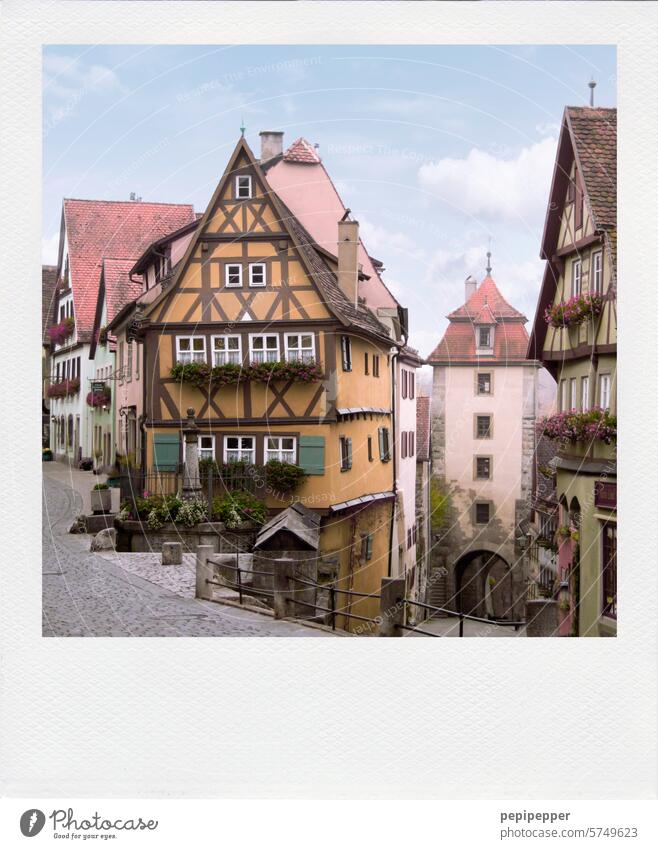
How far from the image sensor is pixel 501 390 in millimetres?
6840

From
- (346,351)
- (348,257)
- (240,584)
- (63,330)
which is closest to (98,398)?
(63,330)

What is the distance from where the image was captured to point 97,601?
662 centimetres

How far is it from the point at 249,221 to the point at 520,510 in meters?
2.12

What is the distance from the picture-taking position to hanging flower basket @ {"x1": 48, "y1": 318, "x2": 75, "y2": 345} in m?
6.66

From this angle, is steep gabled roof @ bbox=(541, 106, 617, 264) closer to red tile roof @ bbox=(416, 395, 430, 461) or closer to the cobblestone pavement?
red tile roof @ bbox=(416, 395, 430, 461)

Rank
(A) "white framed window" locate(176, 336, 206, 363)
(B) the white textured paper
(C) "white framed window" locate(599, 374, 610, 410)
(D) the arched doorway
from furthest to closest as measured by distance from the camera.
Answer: (A) "white framed window" locate(176, 336, 206, 363)
(C) "white framed window" locate(599, 374, 610, 410)
(D) the arched doorway
(B) the white textured paper

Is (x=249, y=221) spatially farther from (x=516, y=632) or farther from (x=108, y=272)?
(x=516, y=632)

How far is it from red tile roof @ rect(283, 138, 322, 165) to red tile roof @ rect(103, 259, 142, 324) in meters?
1.09

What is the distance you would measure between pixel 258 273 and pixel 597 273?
5.84ft

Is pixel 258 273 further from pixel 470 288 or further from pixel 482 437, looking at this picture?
pixel 482 437

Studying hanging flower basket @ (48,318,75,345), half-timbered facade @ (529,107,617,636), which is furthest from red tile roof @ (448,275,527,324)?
hanging flower basket @ (48,318,75,345)

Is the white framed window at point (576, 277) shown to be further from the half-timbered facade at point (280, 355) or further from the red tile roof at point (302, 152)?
the red tile roof at point (302, 152)

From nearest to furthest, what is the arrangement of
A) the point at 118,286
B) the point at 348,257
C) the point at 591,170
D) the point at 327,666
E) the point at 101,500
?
the point at 327,666 < the point at 591,170 < the point at 348,257 < the point at 101,500 < the point at 118,286

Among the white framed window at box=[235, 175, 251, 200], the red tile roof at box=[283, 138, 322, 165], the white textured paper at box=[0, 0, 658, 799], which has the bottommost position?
the white textured paper at box=[0, 0, 658, 799]
